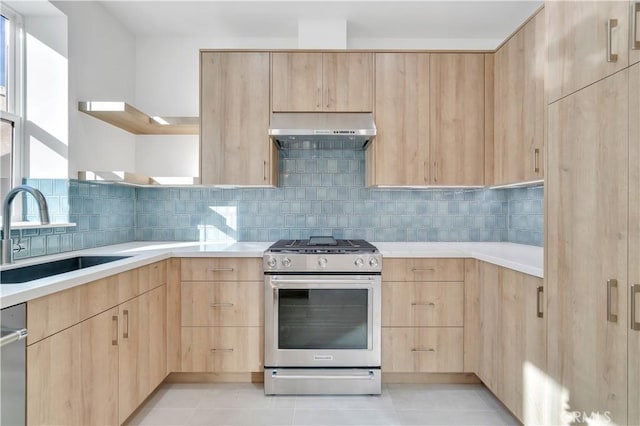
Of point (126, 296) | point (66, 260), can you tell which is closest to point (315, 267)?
point (126, 296)

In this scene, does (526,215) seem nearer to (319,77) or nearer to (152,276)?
(319,77)

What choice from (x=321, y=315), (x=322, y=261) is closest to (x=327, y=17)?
(x=322, y=261)

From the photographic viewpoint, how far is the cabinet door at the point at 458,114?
106 inches

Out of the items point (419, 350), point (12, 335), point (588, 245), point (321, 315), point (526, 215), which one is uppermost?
point (526, 215)

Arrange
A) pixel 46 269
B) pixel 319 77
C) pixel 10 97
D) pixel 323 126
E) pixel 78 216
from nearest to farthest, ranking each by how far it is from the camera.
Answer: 1. pixel 46 269
2. pixel 10 97
3. pixel 78 216
4. pixel 323 126
5. pixel 319 77

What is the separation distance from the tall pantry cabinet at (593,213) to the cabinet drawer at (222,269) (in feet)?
5.69

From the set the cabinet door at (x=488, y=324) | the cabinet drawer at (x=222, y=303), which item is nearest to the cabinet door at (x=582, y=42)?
the cabinet door at (x=488, y=324)

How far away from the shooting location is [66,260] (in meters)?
2.10

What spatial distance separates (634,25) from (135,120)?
2.83m

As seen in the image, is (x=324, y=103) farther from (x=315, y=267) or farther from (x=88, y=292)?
(x=88, y=292)

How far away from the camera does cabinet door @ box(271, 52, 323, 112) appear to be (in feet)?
8.80

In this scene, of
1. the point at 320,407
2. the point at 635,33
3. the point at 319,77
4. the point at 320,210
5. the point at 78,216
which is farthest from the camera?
the point at 320,210

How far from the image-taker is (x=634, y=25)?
1.07 metres

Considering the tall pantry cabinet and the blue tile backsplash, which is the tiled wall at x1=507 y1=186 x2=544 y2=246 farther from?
the tall pantry cabinet
